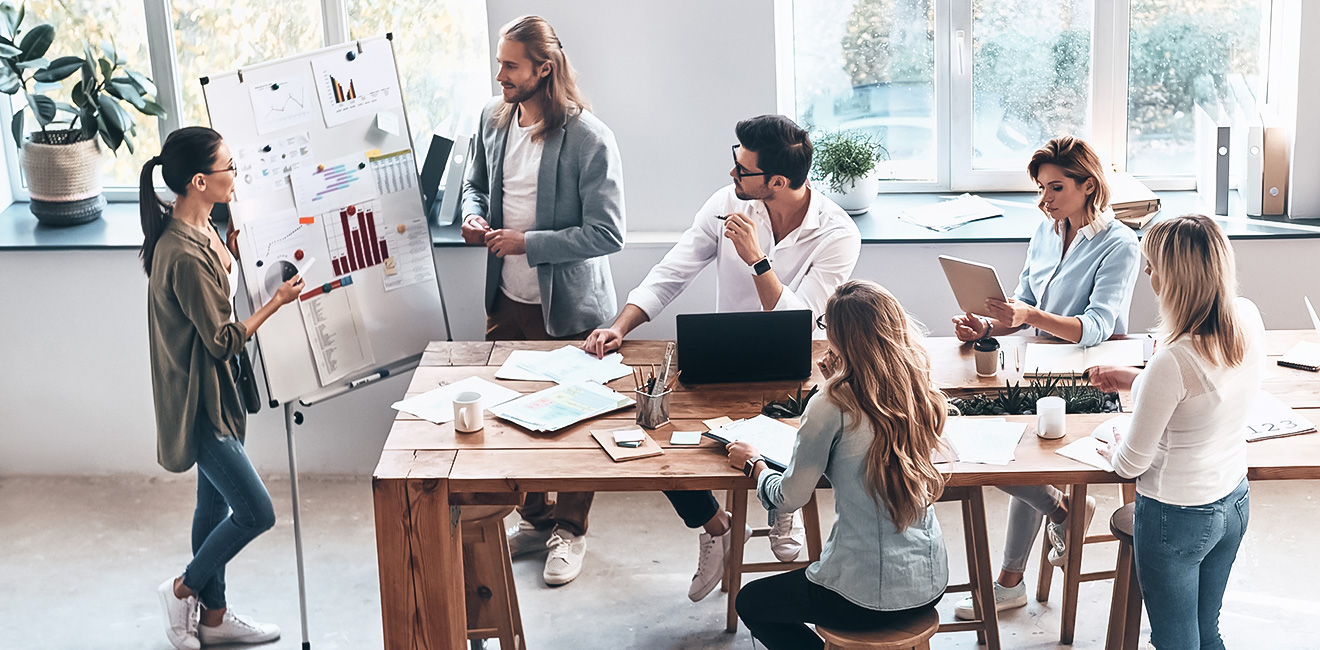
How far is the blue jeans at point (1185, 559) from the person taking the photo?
2604 mm

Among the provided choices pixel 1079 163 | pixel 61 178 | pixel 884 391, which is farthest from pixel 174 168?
pixel 1079 163

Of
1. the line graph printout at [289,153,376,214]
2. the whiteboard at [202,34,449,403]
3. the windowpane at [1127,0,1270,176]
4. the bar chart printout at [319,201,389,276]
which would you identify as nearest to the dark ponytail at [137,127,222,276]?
the whiteboard at [202,34,449,403]

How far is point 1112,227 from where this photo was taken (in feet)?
11.3

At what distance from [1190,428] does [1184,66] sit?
7.98ft

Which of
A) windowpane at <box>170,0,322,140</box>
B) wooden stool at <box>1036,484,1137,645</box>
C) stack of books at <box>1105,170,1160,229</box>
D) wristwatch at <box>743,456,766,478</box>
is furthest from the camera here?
windowpane at <box>170,0,322,140</box>

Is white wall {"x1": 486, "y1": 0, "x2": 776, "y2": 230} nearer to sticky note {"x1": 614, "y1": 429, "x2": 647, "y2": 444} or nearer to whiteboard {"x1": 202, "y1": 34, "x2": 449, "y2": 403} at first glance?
whiteboard {"x1": 202, "y1": 34, "x2": 449, "y2": 403}

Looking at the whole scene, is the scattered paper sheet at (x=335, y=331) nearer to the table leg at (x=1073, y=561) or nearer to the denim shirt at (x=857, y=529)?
the denim shirt at (x=857, y=529)

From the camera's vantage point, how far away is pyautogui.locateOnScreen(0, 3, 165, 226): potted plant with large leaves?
4.39 meters

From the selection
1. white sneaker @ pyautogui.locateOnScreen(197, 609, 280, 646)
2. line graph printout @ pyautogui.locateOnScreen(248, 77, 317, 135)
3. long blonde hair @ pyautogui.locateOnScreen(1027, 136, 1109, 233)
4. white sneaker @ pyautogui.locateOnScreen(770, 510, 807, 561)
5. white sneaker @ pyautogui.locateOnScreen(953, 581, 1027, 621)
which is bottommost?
white sneaker @ pyautogui.locateOnScreen(953, 581, 1027, 621)

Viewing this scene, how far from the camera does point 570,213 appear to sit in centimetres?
378

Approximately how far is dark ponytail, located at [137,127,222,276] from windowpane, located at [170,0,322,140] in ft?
4.78

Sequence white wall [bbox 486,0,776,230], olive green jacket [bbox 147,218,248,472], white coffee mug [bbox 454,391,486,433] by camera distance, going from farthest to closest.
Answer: white wall [bbox 486,0,776,230] → olive green jacket [bbox 147,218,248,472] → white coffee mug [bbox 454,391,486,433]

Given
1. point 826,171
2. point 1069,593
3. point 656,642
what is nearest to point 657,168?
point 826,171

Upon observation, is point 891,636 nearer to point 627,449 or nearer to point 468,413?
point 627,449
